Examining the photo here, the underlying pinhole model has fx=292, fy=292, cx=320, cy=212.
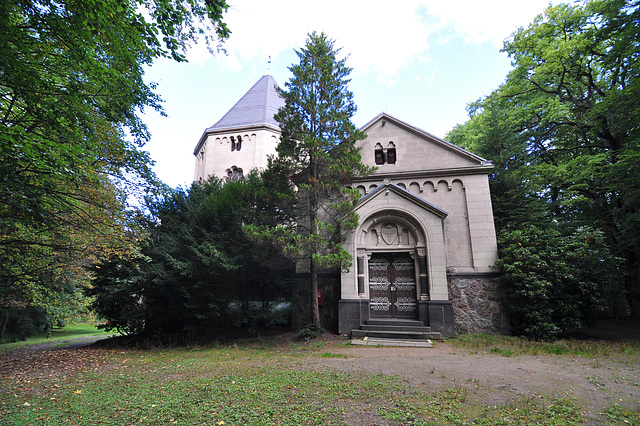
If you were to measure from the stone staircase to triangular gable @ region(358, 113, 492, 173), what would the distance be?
6250mm

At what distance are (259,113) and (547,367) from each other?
85.0 feet

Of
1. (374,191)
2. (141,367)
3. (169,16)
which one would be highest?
(169,16)

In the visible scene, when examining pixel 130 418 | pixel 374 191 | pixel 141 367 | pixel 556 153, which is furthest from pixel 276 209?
pixel 556 153

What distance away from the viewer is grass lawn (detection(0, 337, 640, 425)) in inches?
151

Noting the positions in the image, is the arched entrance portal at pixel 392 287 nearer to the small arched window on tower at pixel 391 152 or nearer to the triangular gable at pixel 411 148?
the triangular gable at pixel 411 148

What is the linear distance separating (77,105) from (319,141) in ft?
22.0

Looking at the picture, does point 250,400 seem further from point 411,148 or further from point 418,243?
point 411,148

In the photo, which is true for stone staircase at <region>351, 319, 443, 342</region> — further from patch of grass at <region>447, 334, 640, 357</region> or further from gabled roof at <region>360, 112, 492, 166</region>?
gabled roof at <region>360, 112, 492, 166</region>

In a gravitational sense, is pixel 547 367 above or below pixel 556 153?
below

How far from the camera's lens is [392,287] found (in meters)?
11.3

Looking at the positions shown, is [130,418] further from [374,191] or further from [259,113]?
[259,113]

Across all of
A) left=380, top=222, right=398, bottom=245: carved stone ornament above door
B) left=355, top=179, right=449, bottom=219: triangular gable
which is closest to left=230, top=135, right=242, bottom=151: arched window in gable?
left=355, top=179, right=449, bottom=219: triangular gable

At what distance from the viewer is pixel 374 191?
11688mm

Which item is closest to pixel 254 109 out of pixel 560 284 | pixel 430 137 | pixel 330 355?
pixel 430 137
